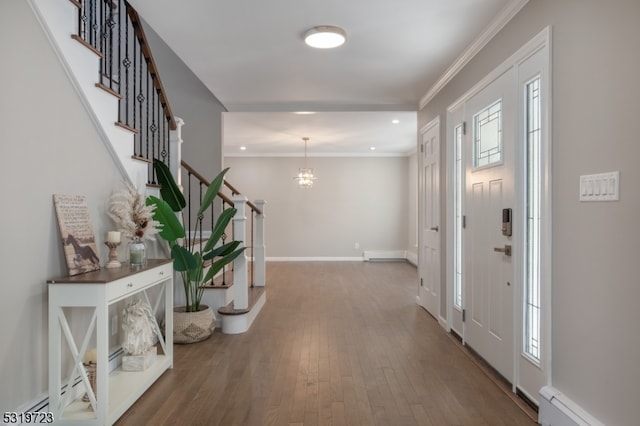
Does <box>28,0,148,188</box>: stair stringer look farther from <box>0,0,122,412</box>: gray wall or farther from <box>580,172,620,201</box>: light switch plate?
<box>580,172,620,201</box>: light switch plate

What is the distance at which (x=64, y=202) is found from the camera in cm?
210

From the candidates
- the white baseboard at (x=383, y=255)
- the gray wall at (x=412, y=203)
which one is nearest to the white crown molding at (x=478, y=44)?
the gray wall at (x=412, y=203)

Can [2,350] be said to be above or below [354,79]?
below

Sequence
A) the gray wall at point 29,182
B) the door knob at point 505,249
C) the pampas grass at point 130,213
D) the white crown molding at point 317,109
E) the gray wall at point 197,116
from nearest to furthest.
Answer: the gray wall at point 29,182
the pampas grass at point 130,213
the door knob at point 505,249
the gray wall at point 197,116
the white crown molding at point 317,109

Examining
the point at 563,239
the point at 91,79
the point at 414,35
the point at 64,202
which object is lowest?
the point at 563,239

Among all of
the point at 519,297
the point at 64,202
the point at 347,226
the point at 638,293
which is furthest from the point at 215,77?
the point at 347,226

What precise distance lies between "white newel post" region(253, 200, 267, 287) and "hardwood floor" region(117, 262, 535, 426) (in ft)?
1.85

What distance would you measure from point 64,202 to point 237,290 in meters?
1.96

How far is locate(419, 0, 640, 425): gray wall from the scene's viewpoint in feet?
5.15

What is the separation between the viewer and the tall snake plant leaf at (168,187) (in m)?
3.16

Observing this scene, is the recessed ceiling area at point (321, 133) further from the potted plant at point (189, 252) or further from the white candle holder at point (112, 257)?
the white candle holder at point (112, 257)

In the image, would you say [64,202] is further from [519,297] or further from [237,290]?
[519,297]

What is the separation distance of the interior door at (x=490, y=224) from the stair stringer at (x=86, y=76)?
2602 millimetres

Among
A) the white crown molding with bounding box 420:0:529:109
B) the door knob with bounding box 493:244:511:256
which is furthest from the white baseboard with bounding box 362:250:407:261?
the door knob with bounding box 493:244:511:256
